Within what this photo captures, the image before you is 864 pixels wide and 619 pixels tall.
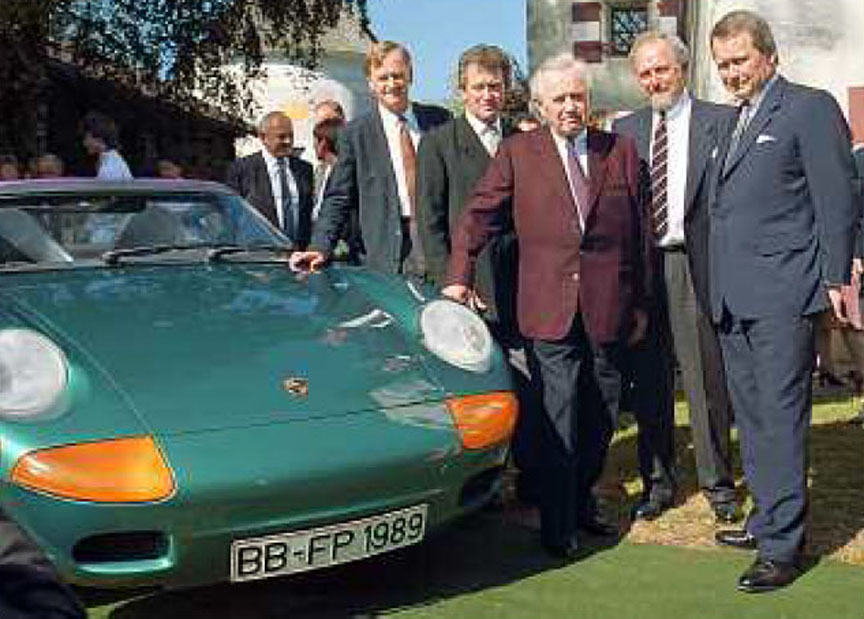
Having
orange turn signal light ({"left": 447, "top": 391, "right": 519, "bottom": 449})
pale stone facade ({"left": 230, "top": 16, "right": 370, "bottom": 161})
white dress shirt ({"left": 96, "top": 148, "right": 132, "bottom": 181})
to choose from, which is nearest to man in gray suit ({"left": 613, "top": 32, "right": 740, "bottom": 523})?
orange turn signal light ({"left": 447, "top": 391, "right": 519, "bottom": 449})

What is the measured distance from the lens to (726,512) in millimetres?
4562

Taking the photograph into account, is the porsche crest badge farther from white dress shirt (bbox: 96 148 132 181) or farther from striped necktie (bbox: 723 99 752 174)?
white dress shirt (bbox: 96 148 132 181)

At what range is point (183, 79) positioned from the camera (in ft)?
58.4

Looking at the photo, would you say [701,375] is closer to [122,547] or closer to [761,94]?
[761,94]

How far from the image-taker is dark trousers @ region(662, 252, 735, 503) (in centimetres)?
466

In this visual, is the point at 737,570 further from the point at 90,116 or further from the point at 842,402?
the point at 90,116

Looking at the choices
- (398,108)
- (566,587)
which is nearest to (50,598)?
(566,587)

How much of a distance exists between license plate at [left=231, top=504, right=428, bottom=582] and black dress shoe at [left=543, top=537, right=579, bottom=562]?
798mm

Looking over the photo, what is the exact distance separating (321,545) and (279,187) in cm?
378

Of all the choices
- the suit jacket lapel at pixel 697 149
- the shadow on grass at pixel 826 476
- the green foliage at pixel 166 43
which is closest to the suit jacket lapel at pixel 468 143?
the suit jacket lapel at pixel 697 149

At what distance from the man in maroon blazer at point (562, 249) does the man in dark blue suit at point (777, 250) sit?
43 cm

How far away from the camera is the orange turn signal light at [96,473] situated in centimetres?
312

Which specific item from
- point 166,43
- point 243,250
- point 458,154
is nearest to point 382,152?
point 458,154

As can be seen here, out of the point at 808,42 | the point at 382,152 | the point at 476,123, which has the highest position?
the point at 808,42
